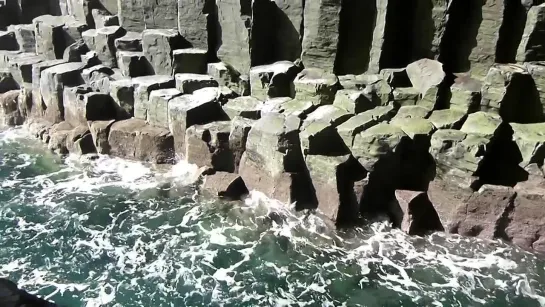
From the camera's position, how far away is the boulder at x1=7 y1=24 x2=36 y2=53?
17359mm

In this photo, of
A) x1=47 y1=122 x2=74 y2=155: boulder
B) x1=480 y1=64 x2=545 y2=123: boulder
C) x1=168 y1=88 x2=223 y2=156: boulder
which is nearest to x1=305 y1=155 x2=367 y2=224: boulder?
x1=480 y1=64 x2=545 y2=123: boulder

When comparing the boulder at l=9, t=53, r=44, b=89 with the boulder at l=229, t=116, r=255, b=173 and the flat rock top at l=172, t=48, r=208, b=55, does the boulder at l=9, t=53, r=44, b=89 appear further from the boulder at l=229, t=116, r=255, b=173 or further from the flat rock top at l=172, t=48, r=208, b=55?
the boulder at l=229, t=116, r=255, b=173

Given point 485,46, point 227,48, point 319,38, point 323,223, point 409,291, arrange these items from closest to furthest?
point 409,291, point 323,223, point 485,46, point 319,38, point 227,48

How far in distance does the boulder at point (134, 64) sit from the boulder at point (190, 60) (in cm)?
107

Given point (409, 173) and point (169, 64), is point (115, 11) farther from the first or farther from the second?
point (409, 173)

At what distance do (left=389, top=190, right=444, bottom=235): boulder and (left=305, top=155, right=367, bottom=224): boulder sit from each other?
844 millimetres

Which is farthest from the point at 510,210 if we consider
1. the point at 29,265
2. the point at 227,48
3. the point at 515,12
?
the point at 29,265

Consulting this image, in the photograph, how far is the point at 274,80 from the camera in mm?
12820

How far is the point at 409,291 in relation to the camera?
9086 mm

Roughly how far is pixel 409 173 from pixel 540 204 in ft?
8.10

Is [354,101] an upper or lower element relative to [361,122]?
upper

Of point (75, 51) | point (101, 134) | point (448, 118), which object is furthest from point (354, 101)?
point (75, 51)

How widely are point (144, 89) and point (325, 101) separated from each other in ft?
16.0

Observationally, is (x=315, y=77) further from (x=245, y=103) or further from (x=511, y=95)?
(x=511, y=95)
